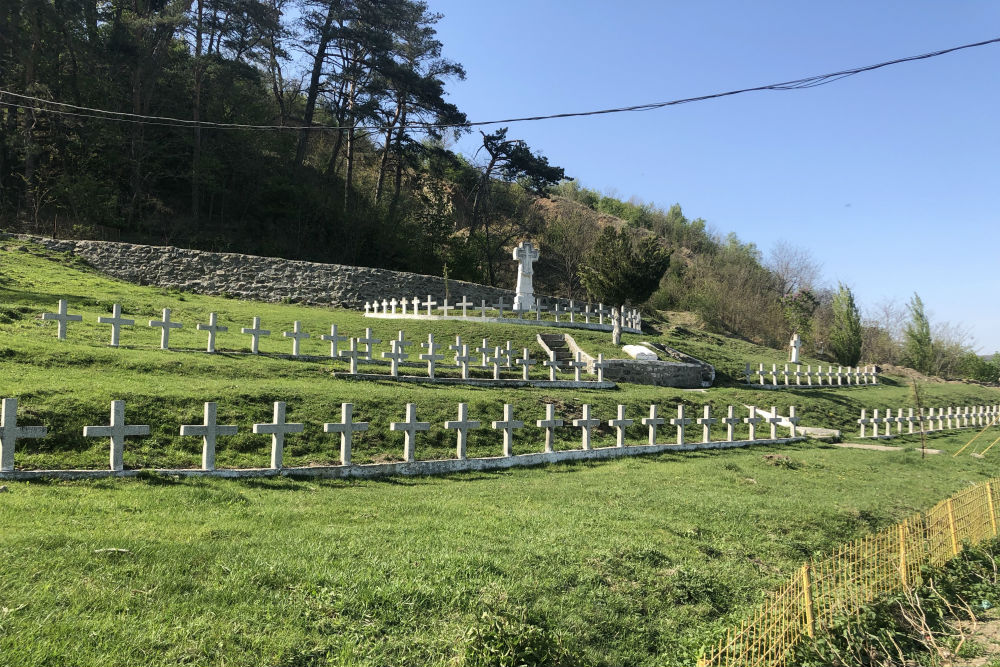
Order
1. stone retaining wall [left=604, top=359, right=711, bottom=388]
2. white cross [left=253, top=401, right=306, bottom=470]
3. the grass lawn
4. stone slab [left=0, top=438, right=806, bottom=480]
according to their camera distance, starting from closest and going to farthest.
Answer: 1. the grass lawn
2. stone slab [left=0, top=438, right=806, bottom=480]
3. white cross [left=253, top=401, right=306, bottom=470]
4. stone retaining wall [left=604, top=359, right=711, bottom=388]

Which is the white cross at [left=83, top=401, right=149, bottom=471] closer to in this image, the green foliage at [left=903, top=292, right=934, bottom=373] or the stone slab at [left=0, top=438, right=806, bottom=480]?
the stone slab at [left=0, top=438, right=806, bottom=480]

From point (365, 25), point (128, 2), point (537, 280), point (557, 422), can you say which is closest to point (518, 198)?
point (537, 280)

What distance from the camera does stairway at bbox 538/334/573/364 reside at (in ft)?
75.9

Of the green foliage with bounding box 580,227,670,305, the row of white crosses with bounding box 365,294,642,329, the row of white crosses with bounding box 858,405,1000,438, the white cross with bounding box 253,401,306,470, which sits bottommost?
the row of white crosses with bounding box 858,405,1000,438

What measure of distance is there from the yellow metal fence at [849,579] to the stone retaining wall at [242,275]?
24836mm

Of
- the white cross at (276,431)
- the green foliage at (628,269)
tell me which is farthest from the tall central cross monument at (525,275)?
the white cross at (276,431)

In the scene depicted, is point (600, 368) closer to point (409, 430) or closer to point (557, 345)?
point (557, 345)

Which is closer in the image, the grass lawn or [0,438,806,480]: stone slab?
the grass lawn

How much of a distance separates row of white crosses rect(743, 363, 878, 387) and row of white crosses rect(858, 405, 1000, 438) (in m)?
4.11

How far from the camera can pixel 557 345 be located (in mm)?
24516

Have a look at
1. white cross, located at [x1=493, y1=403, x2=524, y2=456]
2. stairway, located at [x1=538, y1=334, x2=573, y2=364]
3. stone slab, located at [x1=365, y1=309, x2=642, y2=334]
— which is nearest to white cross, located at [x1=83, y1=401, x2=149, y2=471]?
white cross, located at [x1=493, y1=403, x2=524, y2=456]

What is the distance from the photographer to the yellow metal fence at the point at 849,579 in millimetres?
4883

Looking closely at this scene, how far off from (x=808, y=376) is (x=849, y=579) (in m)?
25.2

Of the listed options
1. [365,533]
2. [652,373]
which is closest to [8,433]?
[365,533]
